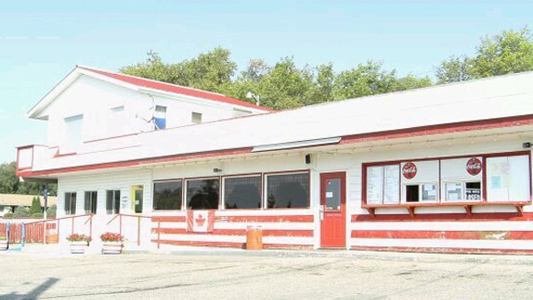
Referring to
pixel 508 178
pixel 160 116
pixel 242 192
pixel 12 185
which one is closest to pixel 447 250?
pixel 508 178

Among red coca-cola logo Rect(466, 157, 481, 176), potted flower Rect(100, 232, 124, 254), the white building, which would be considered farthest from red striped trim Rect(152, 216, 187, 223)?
red coca-cola logo Rect(466, 157, 481, 176)

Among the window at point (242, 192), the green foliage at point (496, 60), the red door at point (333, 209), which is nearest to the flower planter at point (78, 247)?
the window at point (242, 192)

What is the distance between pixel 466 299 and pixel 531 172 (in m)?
7.10

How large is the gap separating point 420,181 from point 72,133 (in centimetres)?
1858

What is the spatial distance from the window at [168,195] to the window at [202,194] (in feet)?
1.68

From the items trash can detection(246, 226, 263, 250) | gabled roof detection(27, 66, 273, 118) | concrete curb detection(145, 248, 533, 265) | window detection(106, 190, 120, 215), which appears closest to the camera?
concrete curb detection(145, 248, 533, 265)

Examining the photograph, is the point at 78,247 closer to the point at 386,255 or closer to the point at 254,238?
the point at 254,238

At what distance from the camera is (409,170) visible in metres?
18.3

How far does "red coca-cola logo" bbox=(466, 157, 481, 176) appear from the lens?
1700cm

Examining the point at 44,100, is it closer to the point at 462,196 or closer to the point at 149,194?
the point at 149,194

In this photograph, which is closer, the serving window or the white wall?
the serving window

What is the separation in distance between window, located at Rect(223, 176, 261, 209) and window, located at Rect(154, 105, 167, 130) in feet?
19.2

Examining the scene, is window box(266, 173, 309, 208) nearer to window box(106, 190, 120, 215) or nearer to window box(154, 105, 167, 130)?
window box(154, 105, 167, 130)

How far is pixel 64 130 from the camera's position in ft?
104
